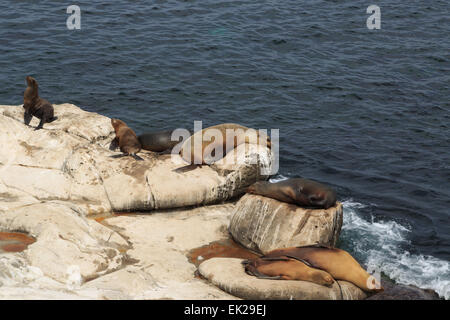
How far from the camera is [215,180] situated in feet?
39.8

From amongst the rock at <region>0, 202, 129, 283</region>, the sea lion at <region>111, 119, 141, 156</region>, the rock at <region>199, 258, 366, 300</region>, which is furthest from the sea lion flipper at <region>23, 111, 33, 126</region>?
the rock at <region>199, 258, 366, 300</region>

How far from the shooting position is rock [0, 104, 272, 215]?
11.6 metres

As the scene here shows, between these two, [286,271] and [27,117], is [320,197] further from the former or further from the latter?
[27,117]

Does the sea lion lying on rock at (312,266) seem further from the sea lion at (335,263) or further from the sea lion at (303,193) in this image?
the sea lion at (303,193)

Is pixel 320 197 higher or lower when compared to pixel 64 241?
higher

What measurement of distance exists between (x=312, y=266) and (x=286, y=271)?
397mm

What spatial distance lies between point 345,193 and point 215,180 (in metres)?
4.02

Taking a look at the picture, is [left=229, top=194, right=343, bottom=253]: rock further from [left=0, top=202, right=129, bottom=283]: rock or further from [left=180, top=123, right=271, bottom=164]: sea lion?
[left=0, top=202, right=129, bottom=283]: rock

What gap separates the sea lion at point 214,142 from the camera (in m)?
12.5

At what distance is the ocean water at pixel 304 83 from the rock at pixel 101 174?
9.22 ft

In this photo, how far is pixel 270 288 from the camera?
8.71 meters

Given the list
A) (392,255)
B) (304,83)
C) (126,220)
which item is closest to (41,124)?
(126,220)

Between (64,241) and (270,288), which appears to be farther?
(64,241)
